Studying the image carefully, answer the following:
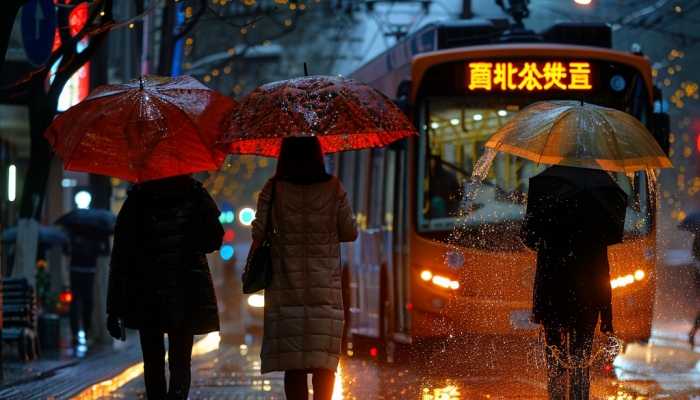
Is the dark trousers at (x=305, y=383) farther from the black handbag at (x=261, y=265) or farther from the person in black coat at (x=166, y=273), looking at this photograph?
the person in black coat at (x=166, y=273)

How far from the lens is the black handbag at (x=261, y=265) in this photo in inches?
307

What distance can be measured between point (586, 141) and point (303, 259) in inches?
84.2

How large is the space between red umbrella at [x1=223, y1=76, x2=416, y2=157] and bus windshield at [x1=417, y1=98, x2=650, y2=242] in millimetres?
5265

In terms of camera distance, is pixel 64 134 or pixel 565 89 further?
pixel 565 89

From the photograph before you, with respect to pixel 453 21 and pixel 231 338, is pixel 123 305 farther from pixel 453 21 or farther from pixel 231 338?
pixel 231 338

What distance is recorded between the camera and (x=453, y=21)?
15211 mm

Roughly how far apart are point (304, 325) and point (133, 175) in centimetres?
150

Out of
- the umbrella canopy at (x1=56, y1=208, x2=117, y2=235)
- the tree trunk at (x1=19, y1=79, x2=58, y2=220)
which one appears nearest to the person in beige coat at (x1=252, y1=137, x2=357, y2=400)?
the tree trunk at (x1=19, y1=79, x2=58, y2=220)

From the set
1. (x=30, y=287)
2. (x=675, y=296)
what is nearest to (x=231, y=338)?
(x=30, y=287)

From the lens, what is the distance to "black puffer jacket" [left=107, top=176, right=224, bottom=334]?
814 centimetres

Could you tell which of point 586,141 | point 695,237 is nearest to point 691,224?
point 695,237

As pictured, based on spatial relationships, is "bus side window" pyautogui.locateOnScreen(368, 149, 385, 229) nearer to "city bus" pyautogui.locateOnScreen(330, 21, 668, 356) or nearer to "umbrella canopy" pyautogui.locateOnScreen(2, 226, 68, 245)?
"city bus" pyautogui.locateOnScreen(330, 21, 668, 356)

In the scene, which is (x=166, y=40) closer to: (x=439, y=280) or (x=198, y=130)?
(x=439, y=280)

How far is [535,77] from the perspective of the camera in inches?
549
